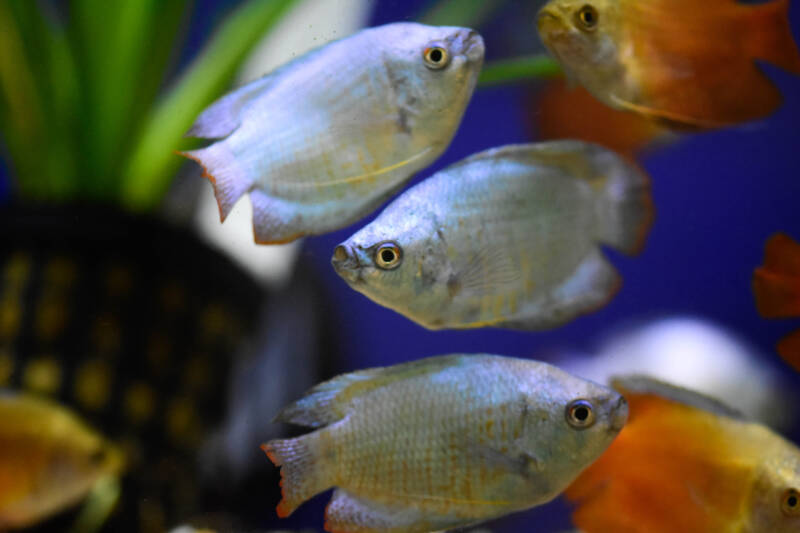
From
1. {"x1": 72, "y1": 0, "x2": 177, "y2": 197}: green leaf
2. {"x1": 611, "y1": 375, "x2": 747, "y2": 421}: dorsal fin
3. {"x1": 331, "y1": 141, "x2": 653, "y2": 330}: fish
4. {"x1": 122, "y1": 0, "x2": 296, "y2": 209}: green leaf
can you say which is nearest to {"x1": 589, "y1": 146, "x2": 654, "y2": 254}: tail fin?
{"x1": 331, "y1": 141, "x2": 653, "y2": 330}: fish

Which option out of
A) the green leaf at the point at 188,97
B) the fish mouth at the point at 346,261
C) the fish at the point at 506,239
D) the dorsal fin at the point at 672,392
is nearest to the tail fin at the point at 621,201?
the fish at the point at 506,239

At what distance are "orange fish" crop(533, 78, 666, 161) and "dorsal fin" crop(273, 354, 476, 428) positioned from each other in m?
0.24

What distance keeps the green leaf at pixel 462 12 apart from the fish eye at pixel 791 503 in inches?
20.2

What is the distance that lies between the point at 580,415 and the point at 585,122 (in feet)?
0.97

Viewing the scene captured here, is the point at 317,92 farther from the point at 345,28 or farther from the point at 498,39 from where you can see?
the point at 498,39

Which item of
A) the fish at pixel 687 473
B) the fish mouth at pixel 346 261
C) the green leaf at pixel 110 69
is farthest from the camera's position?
the green leaf at pixel 110 69

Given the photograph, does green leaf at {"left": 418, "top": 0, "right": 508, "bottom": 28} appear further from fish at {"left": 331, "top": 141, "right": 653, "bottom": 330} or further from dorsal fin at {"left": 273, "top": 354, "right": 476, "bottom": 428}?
dorsal fin at {"left": 273, "top": 354, "right": 476, "bottom": 428}

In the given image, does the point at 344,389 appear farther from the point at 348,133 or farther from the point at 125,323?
the point at 125,323

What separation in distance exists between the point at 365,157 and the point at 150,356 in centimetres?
63

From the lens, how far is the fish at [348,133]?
0.47 m

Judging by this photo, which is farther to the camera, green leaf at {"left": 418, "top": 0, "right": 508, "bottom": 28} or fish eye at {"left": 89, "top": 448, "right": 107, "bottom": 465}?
fish eye at {"left": 89, "top": 448, "right": 107, "bottom": 465}

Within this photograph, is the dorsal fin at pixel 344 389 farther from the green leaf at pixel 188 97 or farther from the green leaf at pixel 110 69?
the green leaf at pixel 110 69

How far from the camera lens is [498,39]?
0.62 metres

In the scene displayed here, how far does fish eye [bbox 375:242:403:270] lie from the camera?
17.0 inches
